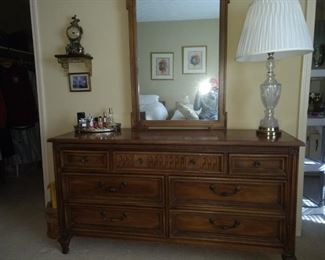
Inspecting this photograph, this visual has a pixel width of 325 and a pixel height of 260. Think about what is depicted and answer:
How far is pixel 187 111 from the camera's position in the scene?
1999mm

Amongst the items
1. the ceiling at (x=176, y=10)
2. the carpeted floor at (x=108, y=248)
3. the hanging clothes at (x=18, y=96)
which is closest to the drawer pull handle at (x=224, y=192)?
the carpeted floor at (x=108, y=248)

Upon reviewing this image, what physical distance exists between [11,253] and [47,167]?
723 mm

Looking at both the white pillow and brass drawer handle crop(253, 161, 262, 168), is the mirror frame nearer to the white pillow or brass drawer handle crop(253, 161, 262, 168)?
the white pillow

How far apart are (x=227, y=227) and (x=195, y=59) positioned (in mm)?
1186

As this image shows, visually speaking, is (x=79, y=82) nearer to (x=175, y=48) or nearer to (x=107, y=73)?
(x=107, y=73)

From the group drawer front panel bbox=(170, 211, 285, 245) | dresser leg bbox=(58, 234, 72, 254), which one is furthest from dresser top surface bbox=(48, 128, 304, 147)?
dresser leg bbox=(58, 234, 72, 254)

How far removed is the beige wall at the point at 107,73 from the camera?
192cm

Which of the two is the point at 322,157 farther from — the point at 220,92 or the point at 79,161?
the point at 79,161

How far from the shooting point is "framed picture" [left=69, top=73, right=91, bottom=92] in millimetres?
2145

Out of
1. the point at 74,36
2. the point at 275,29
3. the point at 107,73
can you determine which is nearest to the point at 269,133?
the point at 275,29

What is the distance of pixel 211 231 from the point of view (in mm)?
1638

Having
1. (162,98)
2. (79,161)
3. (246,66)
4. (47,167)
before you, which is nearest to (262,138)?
(246,66)

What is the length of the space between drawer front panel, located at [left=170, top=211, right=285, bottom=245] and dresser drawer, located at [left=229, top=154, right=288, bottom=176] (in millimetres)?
277

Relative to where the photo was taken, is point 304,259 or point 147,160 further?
point 304,259
